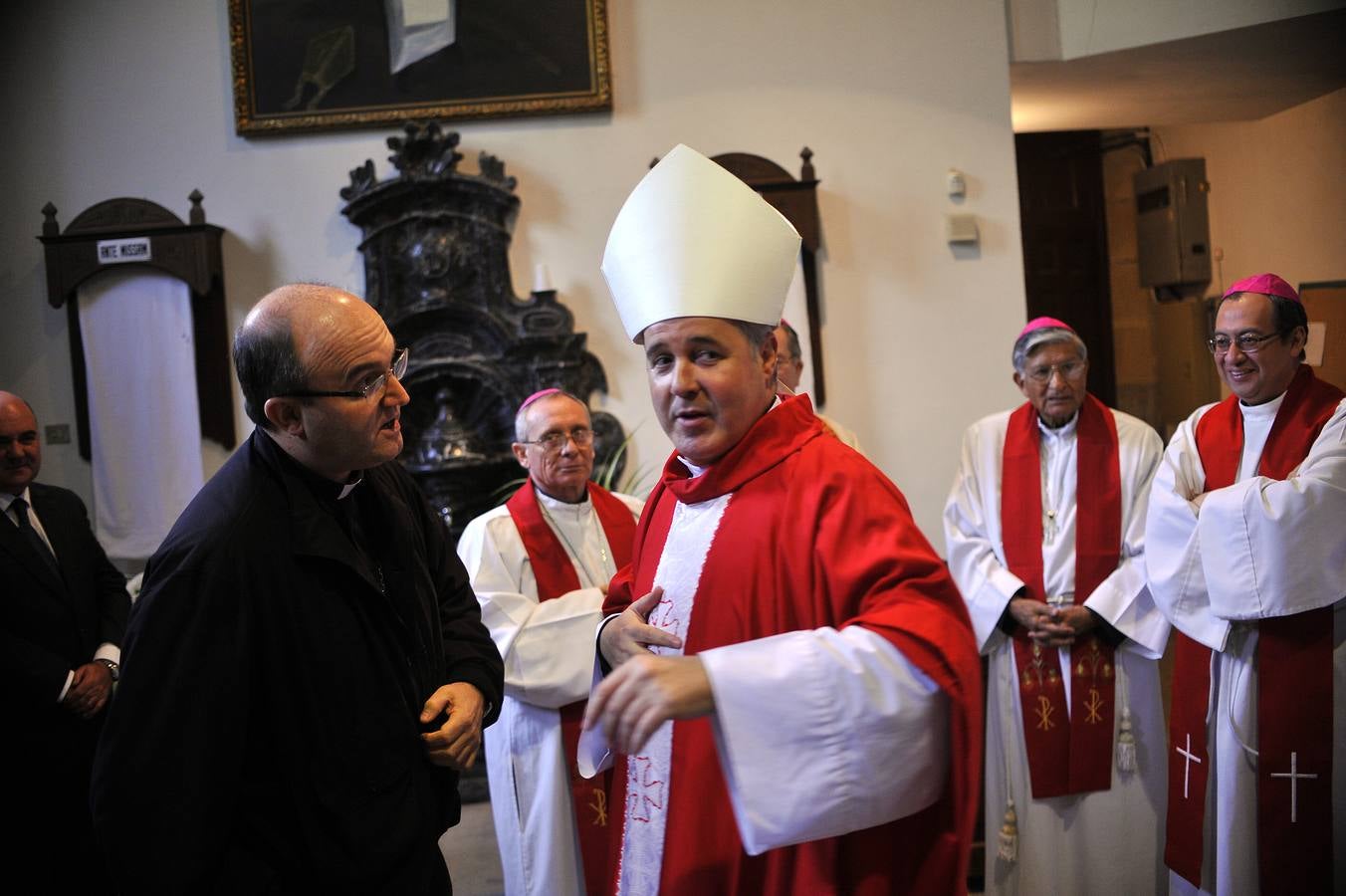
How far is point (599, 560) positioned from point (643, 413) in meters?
2.63

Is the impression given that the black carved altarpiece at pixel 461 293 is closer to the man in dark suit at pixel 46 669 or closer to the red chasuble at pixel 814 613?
the man in dark suit at pixel 46 669

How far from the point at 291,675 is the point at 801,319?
452 cm

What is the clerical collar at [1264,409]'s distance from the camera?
10.1ft

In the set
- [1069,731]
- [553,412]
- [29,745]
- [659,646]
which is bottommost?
[1069,731]

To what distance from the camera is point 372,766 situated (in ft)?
5.66

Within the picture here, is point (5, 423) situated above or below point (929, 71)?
below

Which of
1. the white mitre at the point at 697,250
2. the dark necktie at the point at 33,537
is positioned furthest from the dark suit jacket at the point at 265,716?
the dark necktie at the point at 33,537

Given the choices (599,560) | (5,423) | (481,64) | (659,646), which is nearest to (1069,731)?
(599,560)

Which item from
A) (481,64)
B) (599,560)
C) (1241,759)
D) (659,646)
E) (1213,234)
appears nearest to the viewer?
(659,646)

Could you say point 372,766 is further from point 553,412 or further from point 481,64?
point 481,64

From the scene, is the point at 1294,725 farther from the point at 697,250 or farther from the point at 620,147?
the point at 620,147

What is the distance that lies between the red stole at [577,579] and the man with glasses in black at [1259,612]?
1.72m

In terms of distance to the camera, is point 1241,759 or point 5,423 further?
point 5,423

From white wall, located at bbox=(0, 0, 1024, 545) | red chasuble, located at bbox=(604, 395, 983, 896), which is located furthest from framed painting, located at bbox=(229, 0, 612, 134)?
red chasuble, located at bbox=(604, 395, 983, 896)
